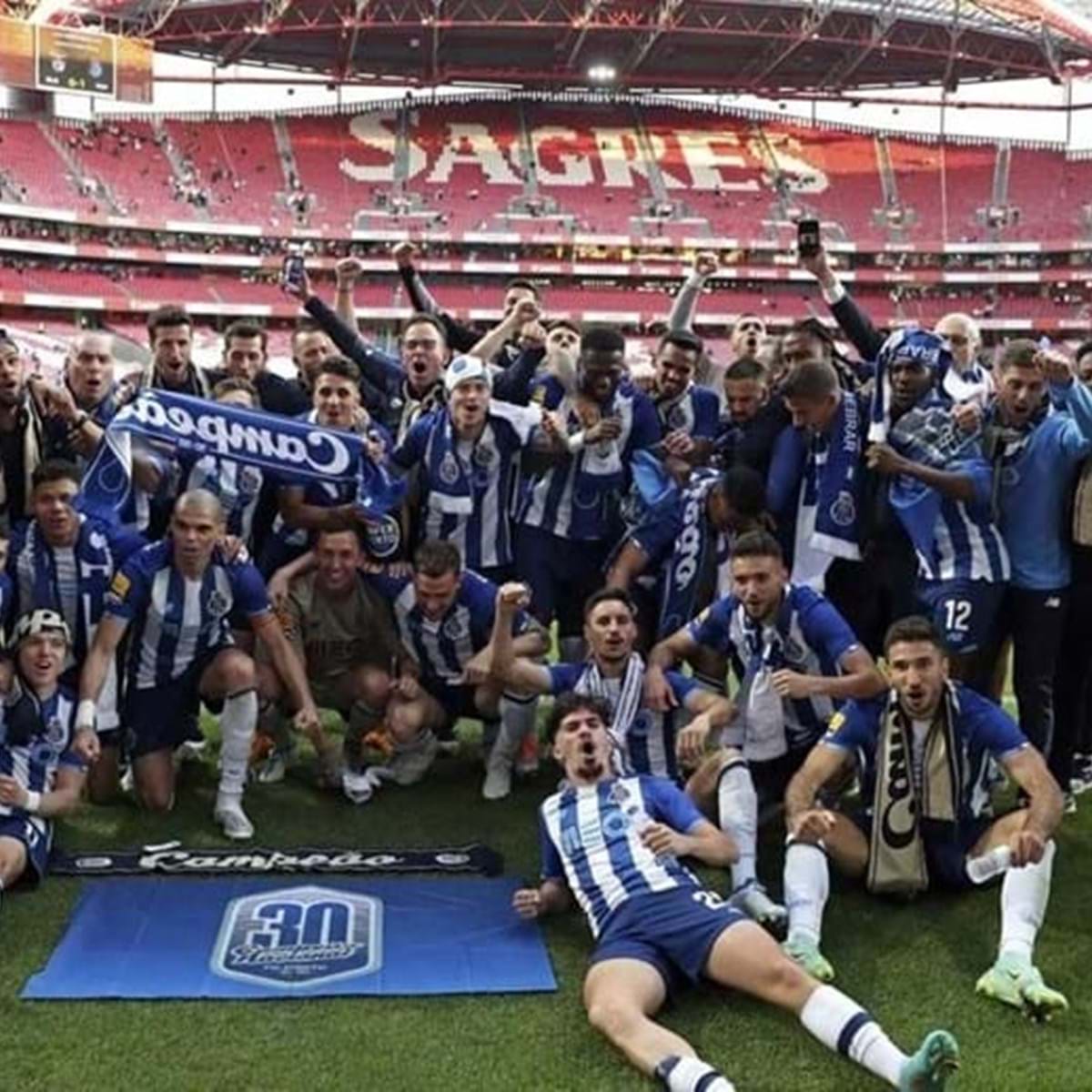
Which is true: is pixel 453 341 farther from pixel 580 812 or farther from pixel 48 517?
pixel 580 812

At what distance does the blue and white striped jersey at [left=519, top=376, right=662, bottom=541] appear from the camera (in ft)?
18.9

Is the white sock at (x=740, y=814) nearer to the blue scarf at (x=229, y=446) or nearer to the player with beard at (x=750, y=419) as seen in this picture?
the player with beard at (x=750, y=419)

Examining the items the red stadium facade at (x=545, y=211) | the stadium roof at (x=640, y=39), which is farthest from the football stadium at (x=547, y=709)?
the red stadium facade at (x=545, y=211)

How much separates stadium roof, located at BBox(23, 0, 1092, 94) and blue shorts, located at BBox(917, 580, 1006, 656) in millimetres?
27294

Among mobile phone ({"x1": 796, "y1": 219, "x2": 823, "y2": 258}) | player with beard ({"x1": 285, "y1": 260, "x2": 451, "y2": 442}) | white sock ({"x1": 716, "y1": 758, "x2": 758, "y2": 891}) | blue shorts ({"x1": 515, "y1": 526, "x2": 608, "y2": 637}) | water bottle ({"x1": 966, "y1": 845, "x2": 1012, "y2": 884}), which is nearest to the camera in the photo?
water bottle ({"x1": 966, "y1": 845, "x2": 1012, "y2": 884})

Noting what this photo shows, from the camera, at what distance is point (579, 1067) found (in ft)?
10.9

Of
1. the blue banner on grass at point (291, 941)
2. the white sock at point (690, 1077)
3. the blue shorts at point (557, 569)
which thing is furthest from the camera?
the blue shorts at point (557, 569)

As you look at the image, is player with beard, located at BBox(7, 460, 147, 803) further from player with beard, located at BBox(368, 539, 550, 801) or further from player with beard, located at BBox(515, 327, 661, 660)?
player with beard, located at BBox(515, 327, 661, 660)

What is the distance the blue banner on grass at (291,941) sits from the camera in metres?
3.75

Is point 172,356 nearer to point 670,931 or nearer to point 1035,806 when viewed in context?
point 670,931

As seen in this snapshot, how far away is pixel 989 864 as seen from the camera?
4086 millimetres

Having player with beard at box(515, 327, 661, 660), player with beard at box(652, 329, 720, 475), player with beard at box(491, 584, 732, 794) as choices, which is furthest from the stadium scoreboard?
player with beard at box(491, 584, 732, 794)

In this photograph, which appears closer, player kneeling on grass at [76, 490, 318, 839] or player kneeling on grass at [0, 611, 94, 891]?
player kneeling on grass at [0, 611, 94, 891]

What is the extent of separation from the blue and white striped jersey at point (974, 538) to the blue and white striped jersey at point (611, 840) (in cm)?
154
